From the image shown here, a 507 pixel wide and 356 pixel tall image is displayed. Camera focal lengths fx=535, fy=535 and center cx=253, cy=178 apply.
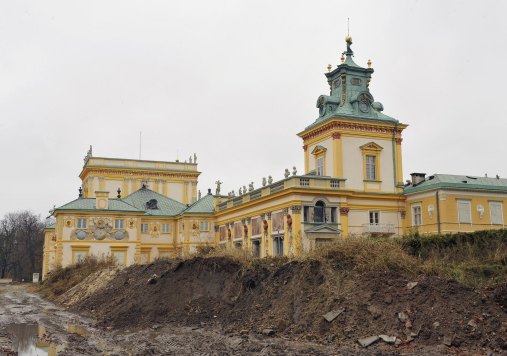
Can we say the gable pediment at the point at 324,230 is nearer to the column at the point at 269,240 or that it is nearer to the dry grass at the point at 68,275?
the column at the point at 269,240

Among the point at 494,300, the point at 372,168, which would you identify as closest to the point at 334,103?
the point at 372,168

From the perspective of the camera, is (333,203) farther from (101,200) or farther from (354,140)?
(101,200)

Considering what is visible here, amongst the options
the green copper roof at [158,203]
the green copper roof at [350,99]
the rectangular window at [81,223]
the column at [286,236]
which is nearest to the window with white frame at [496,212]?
the green copper roof at [350,99]

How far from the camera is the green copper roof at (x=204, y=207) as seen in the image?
55.3 meters

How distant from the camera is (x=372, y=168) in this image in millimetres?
44000

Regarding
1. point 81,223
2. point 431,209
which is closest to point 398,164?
point 431,209

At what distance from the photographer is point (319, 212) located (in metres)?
39.6

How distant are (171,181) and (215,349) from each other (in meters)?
55.8

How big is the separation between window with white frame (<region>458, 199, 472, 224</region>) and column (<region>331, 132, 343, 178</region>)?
9.11 meters

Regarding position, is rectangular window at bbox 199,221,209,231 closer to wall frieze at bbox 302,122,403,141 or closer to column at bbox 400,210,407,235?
wall frieze at bbox 302,122,403,141

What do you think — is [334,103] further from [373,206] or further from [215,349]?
[215,349]

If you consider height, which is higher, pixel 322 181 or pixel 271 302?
pixel 322 181

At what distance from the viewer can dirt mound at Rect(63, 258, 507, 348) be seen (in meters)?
15.2

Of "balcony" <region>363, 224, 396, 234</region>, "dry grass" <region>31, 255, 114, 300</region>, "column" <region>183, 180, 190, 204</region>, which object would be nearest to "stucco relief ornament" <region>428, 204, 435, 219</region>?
"balcony" <region>363, 224, 396, 234</region>
